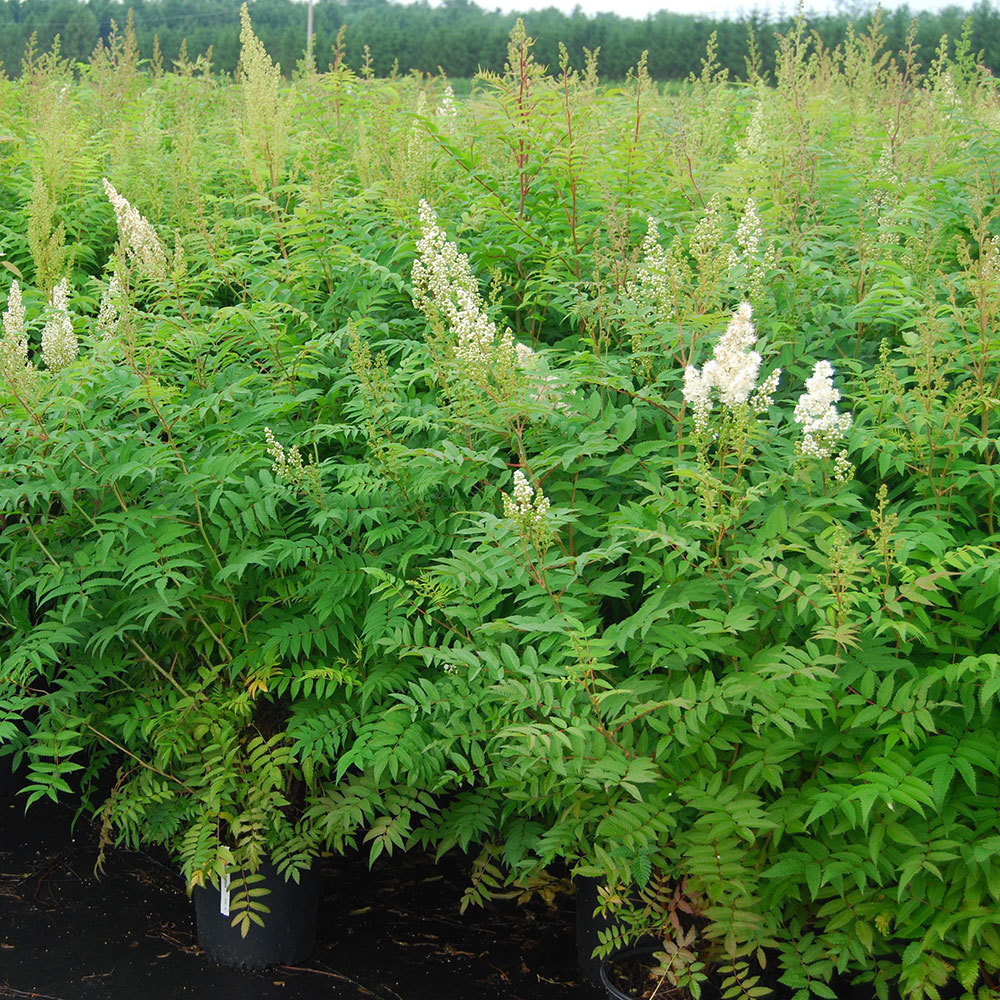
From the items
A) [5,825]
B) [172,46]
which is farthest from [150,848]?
[172,46]

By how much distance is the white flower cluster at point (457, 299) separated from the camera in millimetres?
2916

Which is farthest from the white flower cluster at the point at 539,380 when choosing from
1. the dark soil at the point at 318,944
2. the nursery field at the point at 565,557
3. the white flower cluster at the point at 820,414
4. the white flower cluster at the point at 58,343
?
the dark soil at the point at 318,944

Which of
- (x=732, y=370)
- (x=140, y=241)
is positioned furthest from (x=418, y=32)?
(x=732, y=370)

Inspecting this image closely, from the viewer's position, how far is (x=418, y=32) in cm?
2975

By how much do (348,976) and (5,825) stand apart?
1.86 metres

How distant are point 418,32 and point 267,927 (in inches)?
1192

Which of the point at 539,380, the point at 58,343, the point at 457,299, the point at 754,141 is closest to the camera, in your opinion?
the point at 539,380

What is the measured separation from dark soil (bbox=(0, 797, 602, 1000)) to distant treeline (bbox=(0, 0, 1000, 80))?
15457 millimetres

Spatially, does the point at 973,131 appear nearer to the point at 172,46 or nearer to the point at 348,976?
the point at 348,976

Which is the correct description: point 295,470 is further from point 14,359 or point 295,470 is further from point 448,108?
point 448,108

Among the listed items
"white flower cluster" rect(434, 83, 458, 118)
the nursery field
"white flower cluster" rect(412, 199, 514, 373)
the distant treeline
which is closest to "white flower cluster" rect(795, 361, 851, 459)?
the nursery field

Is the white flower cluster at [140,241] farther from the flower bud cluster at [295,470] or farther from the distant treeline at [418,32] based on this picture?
the distant treeline at [418,32]

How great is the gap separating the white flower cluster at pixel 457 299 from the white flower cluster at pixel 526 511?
0.44 metres

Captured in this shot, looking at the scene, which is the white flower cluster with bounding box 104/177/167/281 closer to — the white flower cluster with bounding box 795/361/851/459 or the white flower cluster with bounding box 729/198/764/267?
the white flower cluster with bounding box 729/198/764/267
